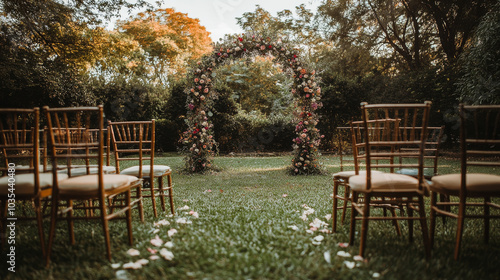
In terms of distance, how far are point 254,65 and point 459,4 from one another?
11.1 metres

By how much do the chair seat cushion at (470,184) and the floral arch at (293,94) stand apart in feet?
15.4

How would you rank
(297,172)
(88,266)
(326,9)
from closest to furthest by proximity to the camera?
(88,266) → (297,172) → (326,9)

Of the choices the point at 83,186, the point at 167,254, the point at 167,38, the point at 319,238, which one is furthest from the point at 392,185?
the point at 167,38

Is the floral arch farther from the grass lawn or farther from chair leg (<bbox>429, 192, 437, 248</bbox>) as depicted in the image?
chair leg (<bbox>429, 192, 437, 248</bbox>)

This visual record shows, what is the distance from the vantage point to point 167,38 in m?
19.9

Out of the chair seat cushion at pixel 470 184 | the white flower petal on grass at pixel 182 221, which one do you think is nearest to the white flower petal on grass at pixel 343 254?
the chair seat cushion at pixel 470 184

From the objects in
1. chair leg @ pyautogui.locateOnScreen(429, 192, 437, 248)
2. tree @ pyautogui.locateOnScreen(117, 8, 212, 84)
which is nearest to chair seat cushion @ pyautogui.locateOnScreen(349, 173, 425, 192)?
chair leg @ pyautogui.locateOnScreen(429, 192, 437, 248)

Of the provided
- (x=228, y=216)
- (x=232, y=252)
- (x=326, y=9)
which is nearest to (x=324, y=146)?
(x=326, y=9)

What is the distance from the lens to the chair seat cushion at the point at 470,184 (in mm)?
2148

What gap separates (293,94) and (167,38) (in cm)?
1554

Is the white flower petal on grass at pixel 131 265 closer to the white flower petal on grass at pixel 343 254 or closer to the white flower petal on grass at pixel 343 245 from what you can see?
the white flower petal on grass at pixel 343 254

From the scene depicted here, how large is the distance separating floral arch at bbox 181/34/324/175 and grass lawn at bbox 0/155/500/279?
3609 millimetres

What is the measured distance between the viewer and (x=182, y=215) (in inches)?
136

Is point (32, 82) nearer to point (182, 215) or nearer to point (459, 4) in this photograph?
point (182, 215)
